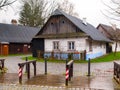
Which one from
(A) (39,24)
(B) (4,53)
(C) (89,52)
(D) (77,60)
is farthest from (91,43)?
(A) (39,24)

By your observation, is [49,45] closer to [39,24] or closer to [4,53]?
[4,53]

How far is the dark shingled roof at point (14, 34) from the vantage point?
47.8 m

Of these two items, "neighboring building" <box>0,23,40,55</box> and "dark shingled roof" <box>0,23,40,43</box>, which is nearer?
"neighboring building" <box>0,23,40,55</box>

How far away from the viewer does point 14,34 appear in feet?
168

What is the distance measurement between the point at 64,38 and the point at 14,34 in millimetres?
19849

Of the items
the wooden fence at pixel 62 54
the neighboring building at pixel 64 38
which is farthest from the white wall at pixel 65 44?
the wooden fence at pixel 62 54

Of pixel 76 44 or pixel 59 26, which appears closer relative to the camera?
pixel 76 44

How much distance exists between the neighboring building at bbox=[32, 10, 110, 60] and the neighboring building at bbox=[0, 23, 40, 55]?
11.6m

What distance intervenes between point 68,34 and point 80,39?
5.93 feet

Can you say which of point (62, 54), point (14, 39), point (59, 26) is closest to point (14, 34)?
point (14, 39)

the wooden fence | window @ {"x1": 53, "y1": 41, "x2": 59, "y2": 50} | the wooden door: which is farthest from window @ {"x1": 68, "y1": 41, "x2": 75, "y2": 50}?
the wooden door

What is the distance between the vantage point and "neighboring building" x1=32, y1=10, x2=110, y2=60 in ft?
107

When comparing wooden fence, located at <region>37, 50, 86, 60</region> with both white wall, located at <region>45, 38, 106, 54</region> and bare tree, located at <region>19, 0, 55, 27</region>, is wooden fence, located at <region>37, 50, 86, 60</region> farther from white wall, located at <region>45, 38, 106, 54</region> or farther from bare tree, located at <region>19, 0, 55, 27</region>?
bare tree, located at <region>19, 0, 55, 27</region>

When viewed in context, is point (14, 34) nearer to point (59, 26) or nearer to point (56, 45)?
point (56, 45)
